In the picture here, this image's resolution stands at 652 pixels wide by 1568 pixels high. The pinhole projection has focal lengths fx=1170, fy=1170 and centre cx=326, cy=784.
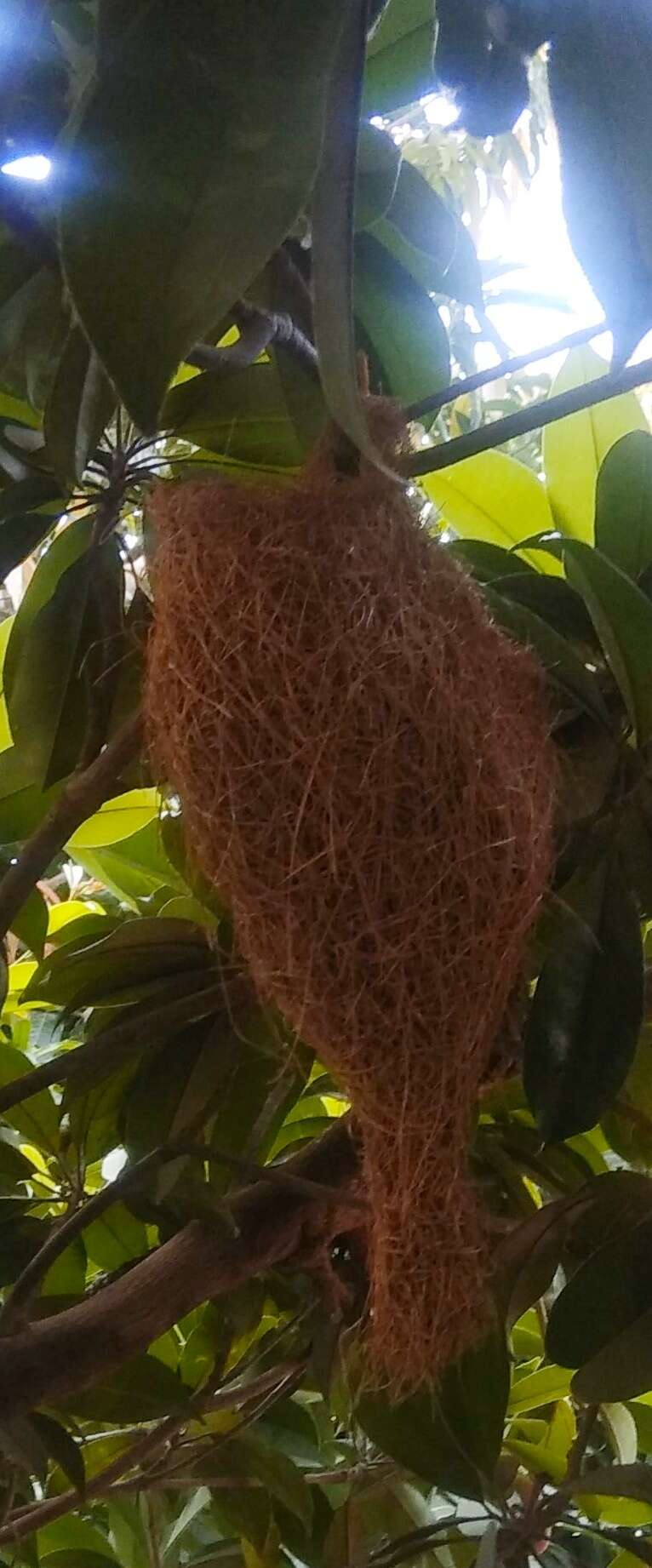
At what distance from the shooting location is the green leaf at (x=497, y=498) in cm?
62

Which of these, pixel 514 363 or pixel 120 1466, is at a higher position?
pixel 514 363

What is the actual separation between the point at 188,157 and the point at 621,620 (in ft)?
0.95

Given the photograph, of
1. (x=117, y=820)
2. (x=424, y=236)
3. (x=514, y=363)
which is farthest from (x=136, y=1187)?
(x=424, y=236)

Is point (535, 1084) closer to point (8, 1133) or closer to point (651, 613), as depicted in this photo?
point (651, 613)

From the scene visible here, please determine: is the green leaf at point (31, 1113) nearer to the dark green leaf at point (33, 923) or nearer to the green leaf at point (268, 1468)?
the dark green leaf at point (33, 923)

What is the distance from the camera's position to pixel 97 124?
0.23m

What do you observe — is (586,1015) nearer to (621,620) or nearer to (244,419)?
(621,620)

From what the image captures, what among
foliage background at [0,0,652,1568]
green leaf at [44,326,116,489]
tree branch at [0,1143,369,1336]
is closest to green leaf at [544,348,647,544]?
foliage background at [0,0,652,1568]

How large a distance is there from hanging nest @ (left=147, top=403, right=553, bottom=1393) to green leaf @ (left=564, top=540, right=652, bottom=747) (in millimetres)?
51

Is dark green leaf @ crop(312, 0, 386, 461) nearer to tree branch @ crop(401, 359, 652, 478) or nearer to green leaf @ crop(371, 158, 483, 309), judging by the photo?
tree branch @ crop(401, 359, 652, 478)

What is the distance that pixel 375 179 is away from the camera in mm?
494

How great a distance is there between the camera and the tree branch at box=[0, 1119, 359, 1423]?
0.49 metres

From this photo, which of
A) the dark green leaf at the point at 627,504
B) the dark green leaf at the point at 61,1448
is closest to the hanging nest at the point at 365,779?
the dark green leaf at the point at 627,504

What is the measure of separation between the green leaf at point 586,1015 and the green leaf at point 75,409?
0.29 meters
